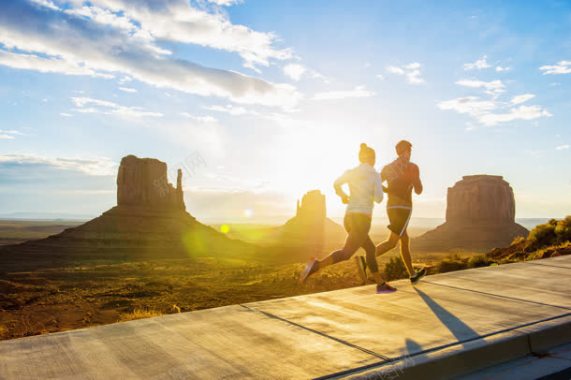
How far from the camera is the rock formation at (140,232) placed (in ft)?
211

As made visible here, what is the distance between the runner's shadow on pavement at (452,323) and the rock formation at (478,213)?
110 meters

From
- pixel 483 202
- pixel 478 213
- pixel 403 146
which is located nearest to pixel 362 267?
pixel 403 146

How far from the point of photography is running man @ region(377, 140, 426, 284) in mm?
6312

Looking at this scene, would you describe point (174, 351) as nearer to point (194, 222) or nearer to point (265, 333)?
point (265, 333)

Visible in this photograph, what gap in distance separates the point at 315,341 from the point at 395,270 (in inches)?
467

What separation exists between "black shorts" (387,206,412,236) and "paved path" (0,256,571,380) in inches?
47.6

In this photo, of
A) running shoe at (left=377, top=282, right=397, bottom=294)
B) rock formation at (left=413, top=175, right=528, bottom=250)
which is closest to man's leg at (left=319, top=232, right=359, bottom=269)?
running shoe at (left=377, top=282, right=397, bottom=294)

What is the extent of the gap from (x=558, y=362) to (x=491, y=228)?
123973 mm

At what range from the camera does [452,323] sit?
13.5 ft

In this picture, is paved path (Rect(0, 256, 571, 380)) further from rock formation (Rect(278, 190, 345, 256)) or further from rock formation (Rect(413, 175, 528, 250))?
rock formation (Rect(278, 190, 345, 256))

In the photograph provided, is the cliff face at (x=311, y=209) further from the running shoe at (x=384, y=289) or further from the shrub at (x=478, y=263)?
the running shoe at (x=384, y=289)

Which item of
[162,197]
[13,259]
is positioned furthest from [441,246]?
[13,259]

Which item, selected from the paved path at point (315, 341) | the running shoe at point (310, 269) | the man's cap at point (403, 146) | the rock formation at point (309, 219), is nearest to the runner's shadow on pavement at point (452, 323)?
the paved path at point (315, 341)

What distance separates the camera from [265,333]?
3.82 meters
